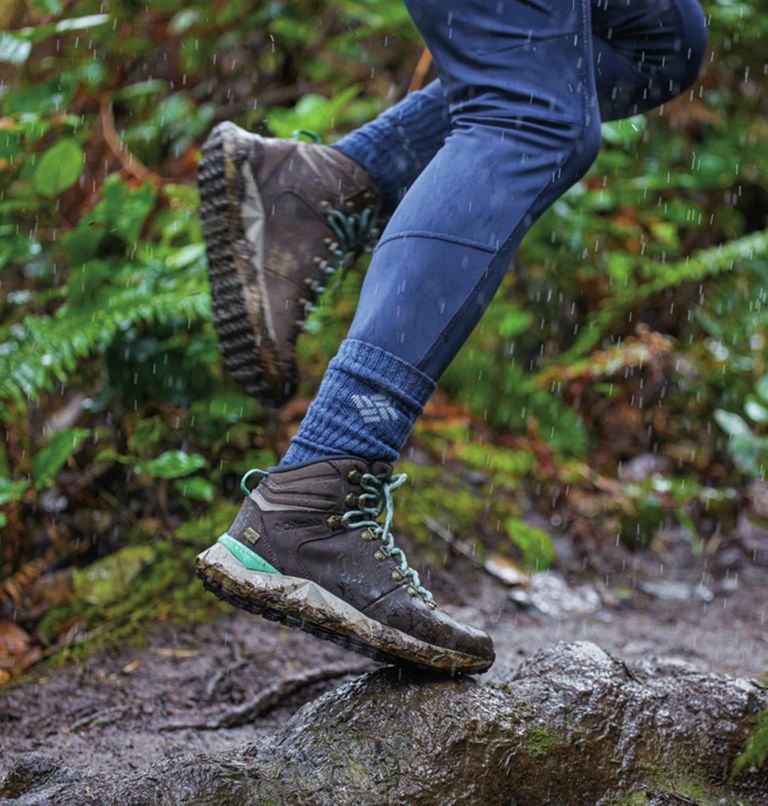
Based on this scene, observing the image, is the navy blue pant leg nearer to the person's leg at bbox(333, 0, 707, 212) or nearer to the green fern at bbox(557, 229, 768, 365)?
the person's leg at bbox(333, 0, 707, 212)

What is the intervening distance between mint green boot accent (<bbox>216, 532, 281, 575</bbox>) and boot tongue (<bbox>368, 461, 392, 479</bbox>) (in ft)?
0.92

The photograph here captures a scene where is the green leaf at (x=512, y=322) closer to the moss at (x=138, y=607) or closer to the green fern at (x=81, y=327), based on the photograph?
the green fern at (x=81, y=327)

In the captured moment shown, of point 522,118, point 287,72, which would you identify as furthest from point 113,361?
point 287,72

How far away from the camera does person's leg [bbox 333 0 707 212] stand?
2.09 m

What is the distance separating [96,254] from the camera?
3.23 meters

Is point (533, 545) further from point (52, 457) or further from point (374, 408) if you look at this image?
point (374, 408)

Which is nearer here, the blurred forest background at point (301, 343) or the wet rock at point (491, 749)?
the wet rock at point (491, 749)

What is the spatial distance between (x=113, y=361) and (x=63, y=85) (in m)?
1.20

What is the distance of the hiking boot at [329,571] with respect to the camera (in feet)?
5.68

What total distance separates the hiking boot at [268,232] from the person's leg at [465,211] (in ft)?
1.55

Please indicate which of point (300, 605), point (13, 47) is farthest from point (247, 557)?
point (13, 47)

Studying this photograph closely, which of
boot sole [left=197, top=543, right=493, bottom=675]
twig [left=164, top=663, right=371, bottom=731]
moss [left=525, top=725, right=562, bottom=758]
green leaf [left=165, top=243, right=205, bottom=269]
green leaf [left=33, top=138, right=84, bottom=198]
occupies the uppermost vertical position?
green leaf [left=33, top=138, right=84, bottom=198]

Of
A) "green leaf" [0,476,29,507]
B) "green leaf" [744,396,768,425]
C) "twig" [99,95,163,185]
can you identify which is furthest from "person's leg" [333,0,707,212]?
"green leaf" [744,396,768,425]

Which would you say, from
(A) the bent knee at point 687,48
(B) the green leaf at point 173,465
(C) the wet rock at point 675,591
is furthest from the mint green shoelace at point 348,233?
(C) the wet rock at point 675,591
